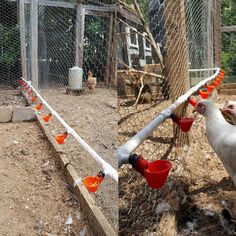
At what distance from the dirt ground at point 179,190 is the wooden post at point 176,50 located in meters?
0.18

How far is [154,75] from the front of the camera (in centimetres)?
269

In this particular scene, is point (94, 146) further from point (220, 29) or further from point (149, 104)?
point (220, 29)

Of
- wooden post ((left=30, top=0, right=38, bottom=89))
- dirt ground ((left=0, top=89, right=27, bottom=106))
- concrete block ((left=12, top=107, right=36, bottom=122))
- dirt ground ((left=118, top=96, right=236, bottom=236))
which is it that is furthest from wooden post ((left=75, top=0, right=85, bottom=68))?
dirt ground ((left=118, top=96, right=236, bottom=236))

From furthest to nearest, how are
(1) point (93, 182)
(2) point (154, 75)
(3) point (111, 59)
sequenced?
(3) point (111, 59) < (2) point (154, 75) < (1) point (93, 182)

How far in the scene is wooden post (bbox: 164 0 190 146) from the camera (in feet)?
5.61

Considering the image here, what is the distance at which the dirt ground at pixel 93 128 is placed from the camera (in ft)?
5.55

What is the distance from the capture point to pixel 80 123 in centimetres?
305

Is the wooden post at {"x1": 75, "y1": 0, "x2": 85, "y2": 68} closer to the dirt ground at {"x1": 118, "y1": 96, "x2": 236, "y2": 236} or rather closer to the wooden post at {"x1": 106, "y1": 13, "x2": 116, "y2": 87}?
the wooden post at {"x1": 106, "y1": 13, "x2": 116, "y2": 87}

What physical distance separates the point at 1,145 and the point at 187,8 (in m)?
1.72

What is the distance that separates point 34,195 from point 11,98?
3.09 meters

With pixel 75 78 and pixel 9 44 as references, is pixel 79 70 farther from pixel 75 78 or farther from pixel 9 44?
pixel 9 44

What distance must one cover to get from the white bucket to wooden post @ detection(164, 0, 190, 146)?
1637 mm

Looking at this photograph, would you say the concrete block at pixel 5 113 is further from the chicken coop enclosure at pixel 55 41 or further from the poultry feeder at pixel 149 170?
the poultry feeder at pixel 149 170

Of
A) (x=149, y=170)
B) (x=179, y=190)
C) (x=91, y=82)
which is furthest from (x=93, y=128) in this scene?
(x=149, y=170)
